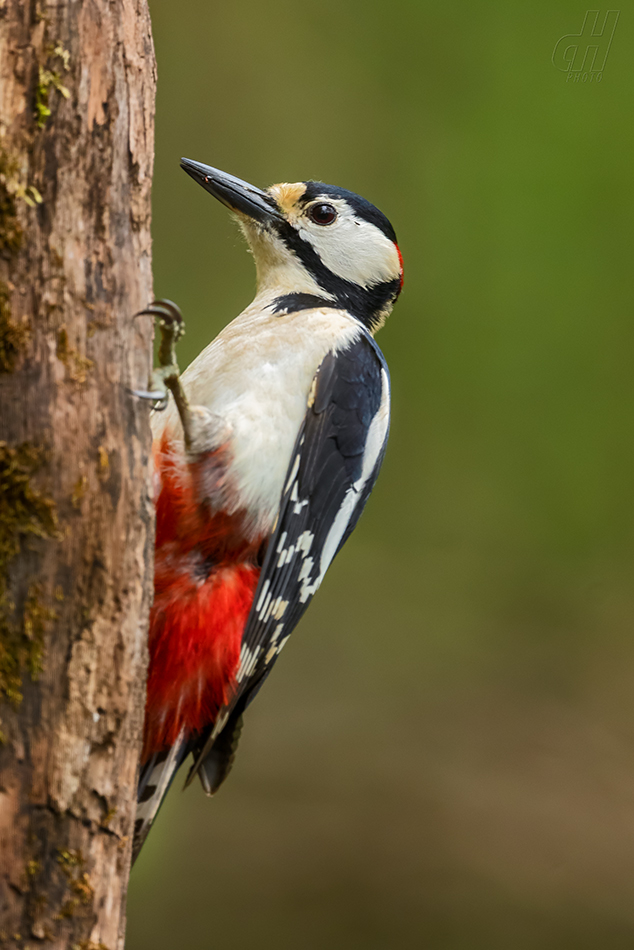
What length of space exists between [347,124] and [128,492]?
3.19m

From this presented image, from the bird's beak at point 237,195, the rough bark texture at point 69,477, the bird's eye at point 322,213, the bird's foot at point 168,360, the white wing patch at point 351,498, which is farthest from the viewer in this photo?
the bird's eye at point 322,213

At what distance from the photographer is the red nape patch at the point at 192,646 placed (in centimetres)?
163

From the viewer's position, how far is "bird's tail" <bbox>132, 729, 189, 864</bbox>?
5.44 feet

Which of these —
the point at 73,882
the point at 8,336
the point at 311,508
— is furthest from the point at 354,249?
the point at 73,882

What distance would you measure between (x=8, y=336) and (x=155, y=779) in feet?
3.14

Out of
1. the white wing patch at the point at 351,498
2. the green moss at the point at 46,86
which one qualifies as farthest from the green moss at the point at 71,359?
the white wing patch at the point at 351,498

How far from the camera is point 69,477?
3.62 ft

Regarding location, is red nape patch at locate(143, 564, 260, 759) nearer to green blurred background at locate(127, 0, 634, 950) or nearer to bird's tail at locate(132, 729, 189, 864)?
bird's tail at locate(132, 729, 189, 864)

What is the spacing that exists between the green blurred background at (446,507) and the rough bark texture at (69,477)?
8.62 ft

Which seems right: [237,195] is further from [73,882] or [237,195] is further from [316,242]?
[73,882]

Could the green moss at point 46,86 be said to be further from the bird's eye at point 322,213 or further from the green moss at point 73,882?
the bird's eye at point 322,213

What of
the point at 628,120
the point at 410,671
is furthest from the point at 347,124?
the point at 410,671

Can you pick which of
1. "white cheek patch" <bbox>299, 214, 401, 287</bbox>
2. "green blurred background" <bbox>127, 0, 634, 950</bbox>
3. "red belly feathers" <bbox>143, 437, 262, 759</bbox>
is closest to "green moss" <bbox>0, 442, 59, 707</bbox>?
"red belly feathers" <bbox>143, 437, 262, 759</bbox>

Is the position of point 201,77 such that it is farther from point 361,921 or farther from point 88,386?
point 361,921
